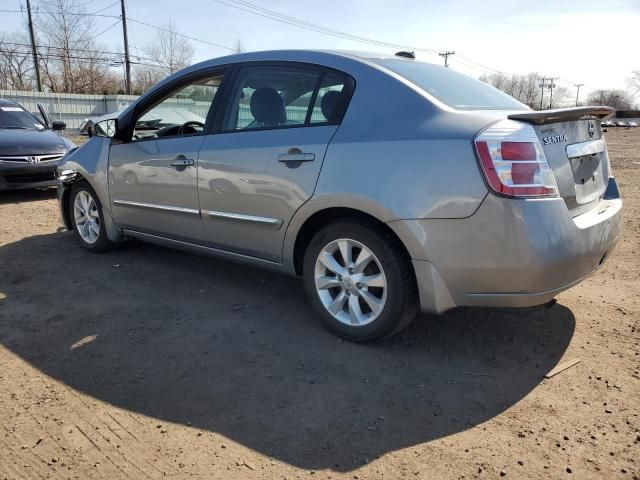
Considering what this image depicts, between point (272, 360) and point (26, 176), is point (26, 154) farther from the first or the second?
point (272, 360)

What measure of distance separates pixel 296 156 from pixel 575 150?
161 centimetres

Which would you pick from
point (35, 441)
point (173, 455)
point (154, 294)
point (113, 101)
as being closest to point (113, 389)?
point (35, 441)

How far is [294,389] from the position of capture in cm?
271

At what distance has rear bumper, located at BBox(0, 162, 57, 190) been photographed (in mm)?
7852

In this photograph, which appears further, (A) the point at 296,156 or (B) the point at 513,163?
(A) the point at 296,156

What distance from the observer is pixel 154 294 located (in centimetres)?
409

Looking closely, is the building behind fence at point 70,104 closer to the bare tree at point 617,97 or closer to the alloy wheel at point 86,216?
the alloy wheel at point 86,216

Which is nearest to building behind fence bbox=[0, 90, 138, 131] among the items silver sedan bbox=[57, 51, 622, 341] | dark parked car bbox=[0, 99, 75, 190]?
dark parked car bbox=[0, 99, 75, 190]

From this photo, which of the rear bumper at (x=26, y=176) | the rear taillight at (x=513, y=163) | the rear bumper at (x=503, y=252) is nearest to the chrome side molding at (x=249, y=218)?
the rear bumper at (x=503, y=252)

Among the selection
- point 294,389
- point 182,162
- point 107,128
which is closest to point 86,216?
point 107,128

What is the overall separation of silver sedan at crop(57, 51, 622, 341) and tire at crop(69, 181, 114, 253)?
1.10 m

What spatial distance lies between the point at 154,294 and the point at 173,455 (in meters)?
2.06

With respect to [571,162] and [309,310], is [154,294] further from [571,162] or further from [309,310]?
[571,162]

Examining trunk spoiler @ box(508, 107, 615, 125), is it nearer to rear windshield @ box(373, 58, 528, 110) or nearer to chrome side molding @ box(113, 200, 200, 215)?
rear windshield @ box(373, 58, 528, 110)
